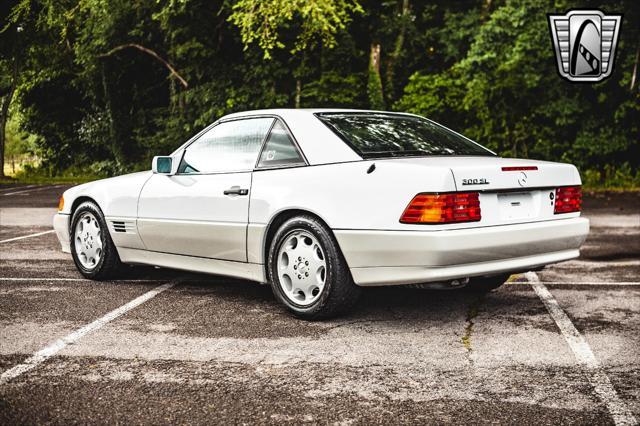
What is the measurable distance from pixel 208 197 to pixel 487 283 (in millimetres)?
2340

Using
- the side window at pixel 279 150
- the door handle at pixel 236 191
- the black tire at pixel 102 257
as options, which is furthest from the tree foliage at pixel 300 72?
the door handle at pixel 236 191

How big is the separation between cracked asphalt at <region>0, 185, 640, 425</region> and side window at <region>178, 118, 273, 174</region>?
1.06m

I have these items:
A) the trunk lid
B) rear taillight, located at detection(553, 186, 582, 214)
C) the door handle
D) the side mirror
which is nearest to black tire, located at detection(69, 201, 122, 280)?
the side mirror

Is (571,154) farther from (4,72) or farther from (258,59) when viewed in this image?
(4,72)

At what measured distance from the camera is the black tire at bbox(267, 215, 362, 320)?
5.32m

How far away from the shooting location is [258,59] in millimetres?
24266

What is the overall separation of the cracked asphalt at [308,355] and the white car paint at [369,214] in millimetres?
430

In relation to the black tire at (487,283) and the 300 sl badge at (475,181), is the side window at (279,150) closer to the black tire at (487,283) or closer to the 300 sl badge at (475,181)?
the 300 sl badge at (475,181)

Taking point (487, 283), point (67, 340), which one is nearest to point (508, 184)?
point (487, 283)

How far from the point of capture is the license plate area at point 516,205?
529cm

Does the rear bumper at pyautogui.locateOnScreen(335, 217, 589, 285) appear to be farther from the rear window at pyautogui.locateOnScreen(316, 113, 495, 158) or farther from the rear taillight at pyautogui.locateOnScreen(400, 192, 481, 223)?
the rear window at pyautogui.locateOnScreen(316, 113, 495, 158)

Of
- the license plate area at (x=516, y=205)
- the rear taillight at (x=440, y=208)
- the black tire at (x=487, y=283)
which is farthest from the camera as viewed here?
the black tire at (x=487, y=283)

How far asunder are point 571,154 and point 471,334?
1751 cm

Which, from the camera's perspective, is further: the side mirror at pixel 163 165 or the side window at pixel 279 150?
the side mirror at pixel 163 165
